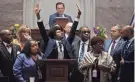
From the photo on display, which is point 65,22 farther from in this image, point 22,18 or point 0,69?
point 22,18

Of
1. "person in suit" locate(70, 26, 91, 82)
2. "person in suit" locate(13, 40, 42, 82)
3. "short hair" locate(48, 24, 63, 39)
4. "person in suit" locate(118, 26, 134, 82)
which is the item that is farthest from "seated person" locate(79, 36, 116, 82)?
"short hair" locate(48, 24, 63, 39)

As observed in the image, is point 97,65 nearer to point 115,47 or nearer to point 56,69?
point 56,69

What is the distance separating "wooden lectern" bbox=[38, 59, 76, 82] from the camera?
33.8 ft

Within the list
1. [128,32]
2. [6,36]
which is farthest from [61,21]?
[128,32]

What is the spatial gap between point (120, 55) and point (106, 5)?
634 cm

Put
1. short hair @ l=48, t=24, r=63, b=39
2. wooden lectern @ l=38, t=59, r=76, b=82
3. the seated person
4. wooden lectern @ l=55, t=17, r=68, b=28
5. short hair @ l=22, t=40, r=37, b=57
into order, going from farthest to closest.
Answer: wooden lectern @ l=55, t=17, r=68, b=28, short hair @ l=48, t=24, r=63, b=39, short hair @ l=22, t=40, r=37, b=57, wooden lectern @ l=38, t=59, r=76, b=82, the seated person

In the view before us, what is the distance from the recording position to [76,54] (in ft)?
36.6

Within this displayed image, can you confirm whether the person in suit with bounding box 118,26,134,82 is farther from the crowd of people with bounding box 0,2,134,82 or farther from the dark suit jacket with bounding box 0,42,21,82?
the dark suit jacket with bounding box 0,42,21,82

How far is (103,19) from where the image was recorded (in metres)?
16.6

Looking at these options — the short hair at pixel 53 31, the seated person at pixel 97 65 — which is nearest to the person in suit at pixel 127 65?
the seated person at pixel 97 65

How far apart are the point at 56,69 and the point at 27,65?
56 cm

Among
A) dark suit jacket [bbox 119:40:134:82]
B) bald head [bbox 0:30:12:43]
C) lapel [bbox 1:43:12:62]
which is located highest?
bald head [bbox 0:30:12:43]

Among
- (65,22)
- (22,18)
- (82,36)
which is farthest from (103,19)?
(82,36)

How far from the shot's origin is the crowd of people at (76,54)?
10227mm
